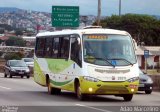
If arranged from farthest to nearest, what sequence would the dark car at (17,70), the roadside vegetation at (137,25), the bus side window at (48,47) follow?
the roadside vegetation at (137,25) < the dark car at (17,70) < the bus side window at (48,47)

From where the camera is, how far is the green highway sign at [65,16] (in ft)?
146

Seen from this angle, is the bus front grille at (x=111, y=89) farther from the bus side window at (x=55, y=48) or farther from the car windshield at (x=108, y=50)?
the bus side window at (x=55, y=48)

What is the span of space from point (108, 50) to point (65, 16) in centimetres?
2437

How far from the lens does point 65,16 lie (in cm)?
4481

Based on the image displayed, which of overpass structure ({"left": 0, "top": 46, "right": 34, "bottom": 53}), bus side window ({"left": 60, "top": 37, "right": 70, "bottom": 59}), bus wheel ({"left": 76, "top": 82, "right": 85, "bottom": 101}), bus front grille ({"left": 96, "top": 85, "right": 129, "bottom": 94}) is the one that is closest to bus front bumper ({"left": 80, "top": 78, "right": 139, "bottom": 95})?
bus front grille ({"left": 96, "top": 85, "right": 129, "bottom": 94})

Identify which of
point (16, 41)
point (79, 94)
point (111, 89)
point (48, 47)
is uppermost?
point (48, 47)

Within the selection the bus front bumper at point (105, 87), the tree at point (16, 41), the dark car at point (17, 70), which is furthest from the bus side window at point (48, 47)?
the tree at point (16, 41)

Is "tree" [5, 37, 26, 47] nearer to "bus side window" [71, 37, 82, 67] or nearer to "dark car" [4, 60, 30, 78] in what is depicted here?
"dark car" [4, 60, 30, 78]

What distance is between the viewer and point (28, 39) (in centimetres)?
10800

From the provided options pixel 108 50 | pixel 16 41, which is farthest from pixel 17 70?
pixel 16 41

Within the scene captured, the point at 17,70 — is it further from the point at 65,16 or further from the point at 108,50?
the point at 108,50

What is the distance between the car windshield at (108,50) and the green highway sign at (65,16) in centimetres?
2339

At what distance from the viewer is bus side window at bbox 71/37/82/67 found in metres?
20.8

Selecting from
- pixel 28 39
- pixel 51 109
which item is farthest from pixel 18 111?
pixel 28 39
